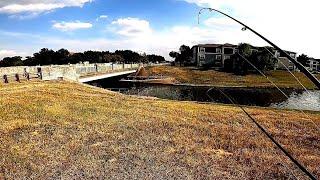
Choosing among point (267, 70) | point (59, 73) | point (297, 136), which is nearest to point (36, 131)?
point (297, 136)

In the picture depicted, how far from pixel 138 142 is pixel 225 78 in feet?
377

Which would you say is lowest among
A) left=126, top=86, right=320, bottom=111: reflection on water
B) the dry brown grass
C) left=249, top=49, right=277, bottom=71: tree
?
left=126, top=86, right=320, bottom=111: reflection on water

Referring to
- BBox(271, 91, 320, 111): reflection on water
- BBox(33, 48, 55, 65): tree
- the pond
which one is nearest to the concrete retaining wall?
the pond

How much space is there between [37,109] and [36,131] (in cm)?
689

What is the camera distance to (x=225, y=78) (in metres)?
139

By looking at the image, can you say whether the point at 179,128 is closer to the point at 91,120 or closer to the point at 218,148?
the point at 218,148

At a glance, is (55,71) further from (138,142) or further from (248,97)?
(248,97)

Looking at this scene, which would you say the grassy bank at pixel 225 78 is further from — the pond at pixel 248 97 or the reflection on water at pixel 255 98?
the reflection on water at pixel 255 98

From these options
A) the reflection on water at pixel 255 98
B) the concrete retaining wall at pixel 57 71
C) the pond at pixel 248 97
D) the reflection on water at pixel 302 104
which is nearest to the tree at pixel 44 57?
the pond at pixel 248 97

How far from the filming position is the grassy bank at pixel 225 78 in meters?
127

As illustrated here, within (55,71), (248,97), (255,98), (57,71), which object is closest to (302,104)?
(255,98)

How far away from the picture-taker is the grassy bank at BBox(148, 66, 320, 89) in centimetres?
12684

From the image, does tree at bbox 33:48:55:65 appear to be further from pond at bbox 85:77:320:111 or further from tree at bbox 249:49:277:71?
tree at bbox 249:49:277:71

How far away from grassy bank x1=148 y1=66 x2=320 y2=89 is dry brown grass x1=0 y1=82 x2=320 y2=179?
8850 cm
